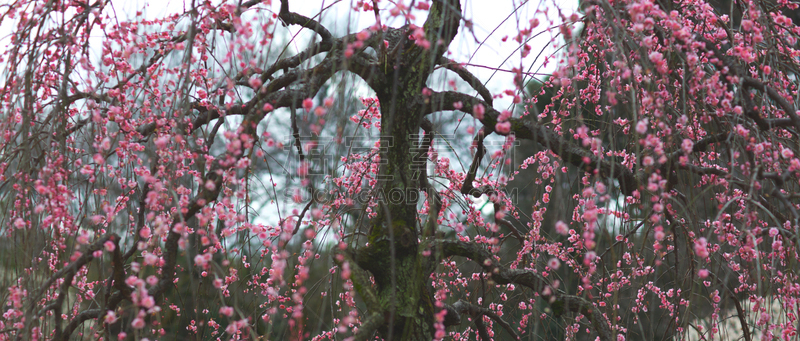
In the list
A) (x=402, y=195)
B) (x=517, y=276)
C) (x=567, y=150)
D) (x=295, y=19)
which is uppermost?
(x=295, y=19)

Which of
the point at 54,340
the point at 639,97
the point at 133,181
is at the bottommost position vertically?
the point at 54,340

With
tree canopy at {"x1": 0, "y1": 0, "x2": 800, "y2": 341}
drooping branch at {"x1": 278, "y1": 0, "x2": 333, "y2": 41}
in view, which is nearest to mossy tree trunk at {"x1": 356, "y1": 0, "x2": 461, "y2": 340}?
tree canopy at {"x1": 0, "y1": 0, "x2": 800, "y2": 341}

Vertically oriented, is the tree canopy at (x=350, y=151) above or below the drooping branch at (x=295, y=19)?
below

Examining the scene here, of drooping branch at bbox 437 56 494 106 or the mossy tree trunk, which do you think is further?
drooping branch at bbox 437 56 494 106

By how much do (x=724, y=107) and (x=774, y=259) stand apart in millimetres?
547

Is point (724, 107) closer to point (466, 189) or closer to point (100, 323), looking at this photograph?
point (466, 189)

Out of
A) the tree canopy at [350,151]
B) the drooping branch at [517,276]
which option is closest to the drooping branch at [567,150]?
the tree canopy at [350,151]

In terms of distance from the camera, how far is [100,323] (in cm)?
121

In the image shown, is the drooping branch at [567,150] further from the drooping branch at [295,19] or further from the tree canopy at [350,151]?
the drooping branch at [295,19]

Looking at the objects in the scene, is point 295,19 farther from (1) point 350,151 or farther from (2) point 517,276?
(2) point 517,276

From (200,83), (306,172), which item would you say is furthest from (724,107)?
(200,83)

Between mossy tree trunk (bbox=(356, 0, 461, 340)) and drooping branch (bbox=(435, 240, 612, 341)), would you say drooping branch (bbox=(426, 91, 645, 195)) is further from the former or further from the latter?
drooping branch (bbox=(435, 240, 612, 341))

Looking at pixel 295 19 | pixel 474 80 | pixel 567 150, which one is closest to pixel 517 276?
pixel 567 150

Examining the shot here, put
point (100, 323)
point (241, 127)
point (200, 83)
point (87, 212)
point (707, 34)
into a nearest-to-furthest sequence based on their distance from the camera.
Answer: point (241, 127) < point (100, 323) < point (87, 212) < point (707, 34) < point (200, 83)
